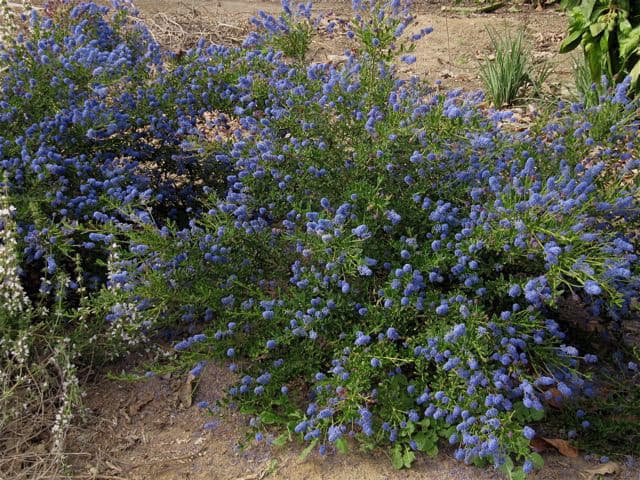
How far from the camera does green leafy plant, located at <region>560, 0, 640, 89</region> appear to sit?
15.8 ft

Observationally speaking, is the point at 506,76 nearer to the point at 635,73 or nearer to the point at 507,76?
the point at 507,76

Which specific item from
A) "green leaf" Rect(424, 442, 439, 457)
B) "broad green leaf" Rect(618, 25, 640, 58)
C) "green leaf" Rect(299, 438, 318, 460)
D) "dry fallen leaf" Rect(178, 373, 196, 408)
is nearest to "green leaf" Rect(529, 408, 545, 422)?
"green leaf" Rect(424, 442, 439, 457)

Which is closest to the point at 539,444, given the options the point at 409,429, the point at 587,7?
the point at 409,429

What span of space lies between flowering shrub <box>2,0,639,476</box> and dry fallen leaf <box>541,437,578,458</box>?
0.18 meters

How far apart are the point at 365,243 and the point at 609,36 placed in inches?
126

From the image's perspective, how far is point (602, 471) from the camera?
2.75 metres

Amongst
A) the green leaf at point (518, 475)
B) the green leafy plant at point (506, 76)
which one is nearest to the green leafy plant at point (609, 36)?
the green leafy plant at point (506, 76)

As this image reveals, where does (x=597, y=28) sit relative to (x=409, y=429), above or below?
above

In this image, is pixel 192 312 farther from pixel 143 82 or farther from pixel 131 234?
pixel 143 82

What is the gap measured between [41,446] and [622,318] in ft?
8.97

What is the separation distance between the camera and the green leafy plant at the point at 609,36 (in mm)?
4809

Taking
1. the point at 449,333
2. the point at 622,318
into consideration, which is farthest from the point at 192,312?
the point at 622,318

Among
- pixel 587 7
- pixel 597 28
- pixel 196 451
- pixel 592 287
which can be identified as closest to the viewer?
pixel 592 287

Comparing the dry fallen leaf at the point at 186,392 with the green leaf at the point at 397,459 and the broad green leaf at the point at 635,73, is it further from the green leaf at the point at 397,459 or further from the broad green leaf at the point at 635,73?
the broad green leaf at the point at 635,73
